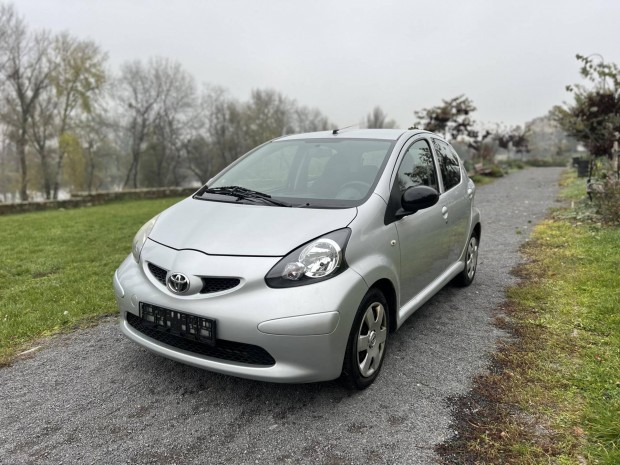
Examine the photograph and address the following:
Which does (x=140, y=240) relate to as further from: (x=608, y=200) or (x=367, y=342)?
(x=608, y=200)

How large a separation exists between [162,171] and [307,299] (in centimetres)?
4776

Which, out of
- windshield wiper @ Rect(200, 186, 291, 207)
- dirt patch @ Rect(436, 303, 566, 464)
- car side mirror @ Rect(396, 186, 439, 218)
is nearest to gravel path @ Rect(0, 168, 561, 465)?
dirt patch @ Rect(436, 303, 566, 464)

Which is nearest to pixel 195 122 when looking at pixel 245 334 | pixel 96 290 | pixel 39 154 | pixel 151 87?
pixel 151 87

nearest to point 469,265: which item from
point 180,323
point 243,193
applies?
point 243,193

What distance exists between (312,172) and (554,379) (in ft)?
7.27

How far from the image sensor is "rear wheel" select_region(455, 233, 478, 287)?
4.74m

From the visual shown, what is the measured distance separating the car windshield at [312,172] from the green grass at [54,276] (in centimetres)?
Answer: 191

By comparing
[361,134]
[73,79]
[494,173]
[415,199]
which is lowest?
Result: [415,199]

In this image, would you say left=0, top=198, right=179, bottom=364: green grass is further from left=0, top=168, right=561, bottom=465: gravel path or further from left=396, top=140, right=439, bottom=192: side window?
left=396, top=140, right=439, bottom=192: side window

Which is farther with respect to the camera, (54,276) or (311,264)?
(54,276)

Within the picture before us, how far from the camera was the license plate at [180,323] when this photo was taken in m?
2.41

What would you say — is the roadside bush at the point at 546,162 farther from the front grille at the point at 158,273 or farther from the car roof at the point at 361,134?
the front grille at the point at 158,273

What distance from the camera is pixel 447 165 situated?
432cm

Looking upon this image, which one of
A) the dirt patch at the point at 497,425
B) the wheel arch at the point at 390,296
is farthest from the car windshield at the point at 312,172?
the dirt patch at the point at 497,425
